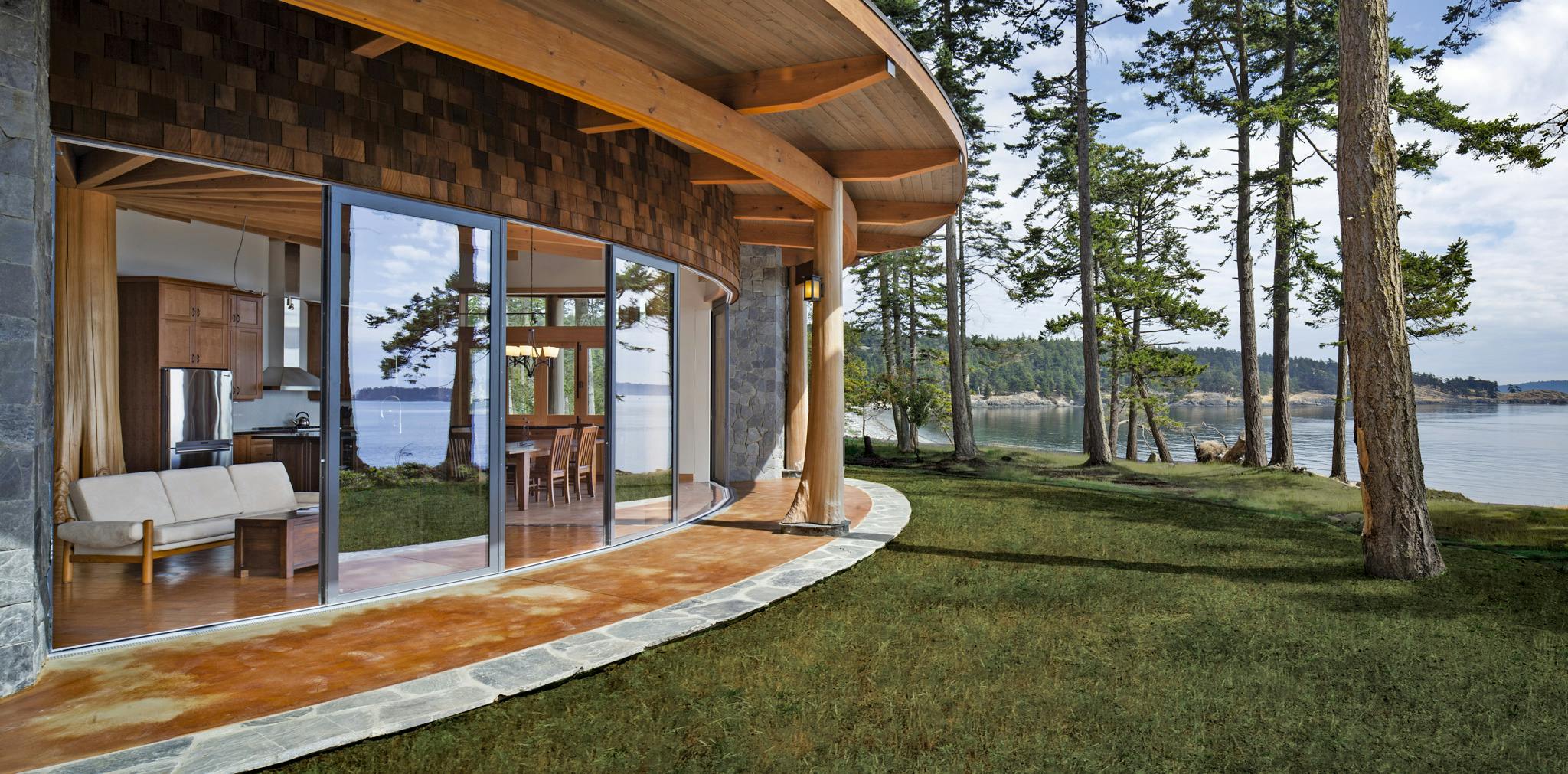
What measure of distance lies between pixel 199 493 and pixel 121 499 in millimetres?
511

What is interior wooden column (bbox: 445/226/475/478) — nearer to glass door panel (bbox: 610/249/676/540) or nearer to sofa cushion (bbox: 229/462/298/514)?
glass door panel (bbox: 610/249/676/540)

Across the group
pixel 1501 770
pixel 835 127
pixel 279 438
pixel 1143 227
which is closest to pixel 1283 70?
pixel 1143 227

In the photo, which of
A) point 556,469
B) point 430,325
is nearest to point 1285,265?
point 556,469

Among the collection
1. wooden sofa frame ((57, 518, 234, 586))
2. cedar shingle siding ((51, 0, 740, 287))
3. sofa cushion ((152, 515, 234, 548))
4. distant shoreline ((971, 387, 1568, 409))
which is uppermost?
cedar shingle siding ((51, 0, 740, 287))

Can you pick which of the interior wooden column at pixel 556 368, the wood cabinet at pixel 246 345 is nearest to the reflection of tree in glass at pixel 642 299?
the interior wooden column at pixel 556 368

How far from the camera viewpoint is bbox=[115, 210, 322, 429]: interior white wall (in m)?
8.23

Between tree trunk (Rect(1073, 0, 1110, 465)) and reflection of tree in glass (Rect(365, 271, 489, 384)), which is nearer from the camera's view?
reflection of tree in glass (Rect(365, 271, 489, 384))

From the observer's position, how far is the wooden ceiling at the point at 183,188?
224 inches

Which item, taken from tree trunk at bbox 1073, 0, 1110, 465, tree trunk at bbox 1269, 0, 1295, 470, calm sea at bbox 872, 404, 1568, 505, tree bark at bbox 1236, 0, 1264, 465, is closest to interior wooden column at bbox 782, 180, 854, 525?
tree trunk at bbox 1073, 0, 1110, 465

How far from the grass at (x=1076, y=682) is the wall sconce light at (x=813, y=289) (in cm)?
223

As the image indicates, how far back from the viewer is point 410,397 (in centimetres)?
490

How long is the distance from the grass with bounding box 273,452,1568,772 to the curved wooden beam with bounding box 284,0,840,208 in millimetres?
2775

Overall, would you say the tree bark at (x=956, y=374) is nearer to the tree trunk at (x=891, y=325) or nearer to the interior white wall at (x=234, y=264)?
the tree trunk at (x=891, y=325)

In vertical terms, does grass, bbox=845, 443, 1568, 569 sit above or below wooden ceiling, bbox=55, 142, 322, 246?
below
